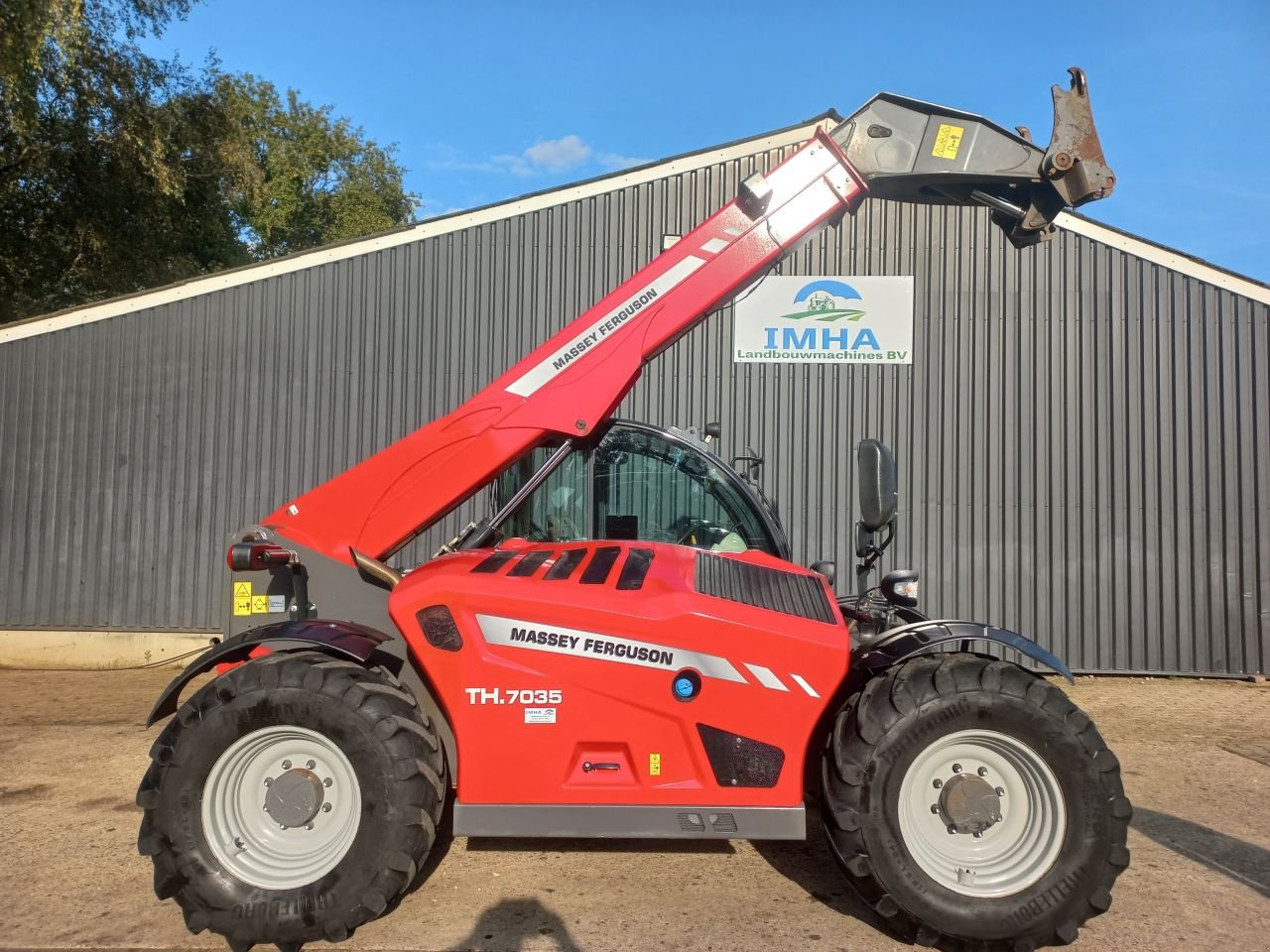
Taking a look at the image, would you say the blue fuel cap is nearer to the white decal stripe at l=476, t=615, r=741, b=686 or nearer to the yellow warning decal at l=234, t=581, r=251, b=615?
the white decal stripe at l=476, t=615, r=741, b=686

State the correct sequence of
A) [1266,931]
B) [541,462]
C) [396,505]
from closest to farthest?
[1266,931] < [396,505] < [541,462]

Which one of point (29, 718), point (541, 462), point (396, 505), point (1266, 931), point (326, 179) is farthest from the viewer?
point (326, 179)

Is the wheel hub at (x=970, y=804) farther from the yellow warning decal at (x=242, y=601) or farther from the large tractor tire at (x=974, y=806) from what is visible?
the yellow warning decal at (x=242, y=601)

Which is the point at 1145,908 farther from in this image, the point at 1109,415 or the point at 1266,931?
the point at 1109,415

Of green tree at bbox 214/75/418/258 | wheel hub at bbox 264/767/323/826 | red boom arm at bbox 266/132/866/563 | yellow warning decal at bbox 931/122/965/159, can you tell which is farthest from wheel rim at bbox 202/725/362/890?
green tree at bbox 214/75/418/258

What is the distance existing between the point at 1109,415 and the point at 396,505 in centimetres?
835

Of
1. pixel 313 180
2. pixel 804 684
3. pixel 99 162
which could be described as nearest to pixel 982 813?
pixel 804 684

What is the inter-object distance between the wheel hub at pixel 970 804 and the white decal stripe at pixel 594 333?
2.45 metres

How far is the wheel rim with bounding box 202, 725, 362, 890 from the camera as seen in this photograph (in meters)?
3.29

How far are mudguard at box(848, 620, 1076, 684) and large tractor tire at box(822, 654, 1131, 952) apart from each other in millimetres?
110

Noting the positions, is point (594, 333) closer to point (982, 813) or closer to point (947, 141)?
point (947, 141)

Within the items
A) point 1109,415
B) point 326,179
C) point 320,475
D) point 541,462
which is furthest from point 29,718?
point 326,179

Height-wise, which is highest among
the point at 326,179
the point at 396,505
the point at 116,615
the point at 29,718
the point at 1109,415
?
the point at 326,179

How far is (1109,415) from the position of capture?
9.16 meters
